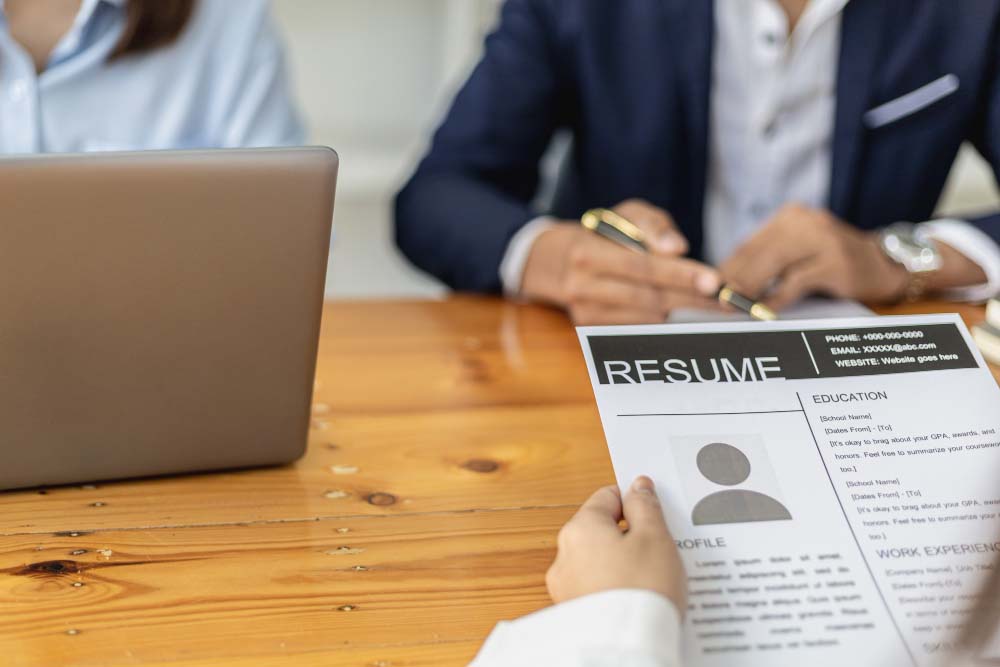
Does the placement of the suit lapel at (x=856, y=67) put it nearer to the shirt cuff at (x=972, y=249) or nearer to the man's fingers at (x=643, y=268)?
the shirt cuff at (x=972, y=249)

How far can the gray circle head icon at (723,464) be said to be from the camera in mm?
625

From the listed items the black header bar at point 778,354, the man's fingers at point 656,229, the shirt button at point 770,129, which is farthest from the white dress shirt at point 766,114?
the black header bar at point 778,354

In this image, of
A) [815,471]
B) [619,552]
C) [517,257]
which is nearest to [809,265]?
[517,257]

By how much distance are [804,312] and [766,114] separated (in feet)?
1.32

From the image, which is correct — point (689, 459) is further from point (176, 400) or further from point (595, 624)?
point (176, 400)

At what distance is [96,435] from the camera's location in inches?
Answer: 27.9

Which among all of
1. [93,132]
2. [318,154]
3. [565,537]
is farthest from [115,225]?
[93,132]

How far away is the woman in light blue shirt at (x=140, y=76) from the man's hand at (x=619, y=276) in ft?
1.62

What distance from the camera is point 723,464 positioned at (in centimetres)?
63

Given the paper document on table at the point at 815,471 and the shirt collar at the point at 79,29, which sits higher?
the shirt collar at the point at 79,29

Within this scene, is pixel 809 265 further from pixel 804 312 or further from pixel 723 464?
pixel 723 464

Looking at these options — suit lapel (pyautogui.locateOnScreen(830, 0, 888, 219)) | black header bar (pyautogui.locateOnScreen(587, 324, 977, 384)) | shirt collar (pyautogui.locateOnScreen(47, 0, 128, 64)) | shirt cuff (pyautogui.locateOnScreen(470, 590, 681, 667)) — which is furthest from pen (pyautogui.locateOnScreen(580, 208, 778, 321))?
shirt collar (pyautogui.locateOnScreen(47, 0, 128, 64))

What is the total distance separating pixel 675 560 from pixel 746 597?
49mm

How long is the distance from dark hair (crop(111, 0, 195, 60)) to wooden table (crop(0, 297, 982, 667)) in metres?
0.57
